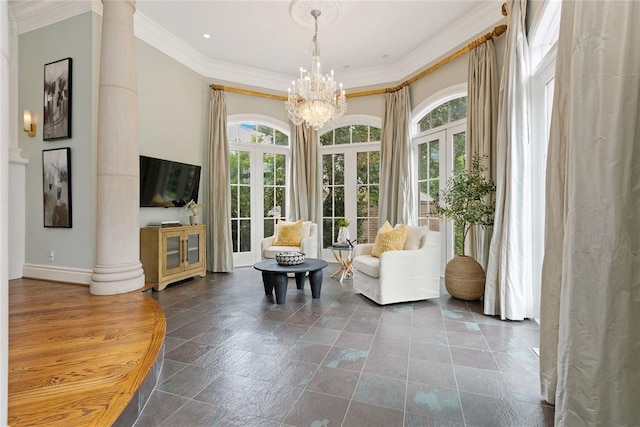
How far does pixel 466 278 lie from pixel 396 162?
253 centimetres

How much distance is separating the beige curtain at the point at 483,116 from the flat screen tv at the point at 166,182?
4.25 meters

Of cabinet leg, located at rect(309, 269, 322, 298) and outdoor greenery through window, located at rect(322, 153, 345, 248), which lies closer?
cabinet leg, located at rect(309, 269, 322, 298)

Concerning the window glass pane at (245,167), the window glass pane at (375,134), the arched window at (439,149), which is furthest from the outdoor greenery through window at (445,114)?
the window glass pane at (245,167)

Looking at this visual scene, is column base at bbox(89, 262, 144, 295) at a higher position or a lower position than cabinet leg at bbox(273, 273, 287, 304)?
higher

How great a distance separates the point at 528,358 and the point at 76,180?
4954mm

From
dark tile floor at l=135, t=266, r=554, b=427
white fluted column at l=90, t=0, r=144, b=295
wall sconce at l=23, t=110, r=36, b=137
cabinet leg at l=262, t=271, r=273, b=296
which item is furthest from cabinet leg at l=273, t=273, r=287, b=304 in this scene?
wall sconce at l=23, t=110, r=36, b=137

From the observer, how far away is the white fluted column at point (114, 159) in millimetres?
Result: 3094

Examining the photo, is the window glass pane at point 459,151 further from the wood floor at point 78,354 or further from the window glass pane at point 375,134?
the wood floor at point 78,354

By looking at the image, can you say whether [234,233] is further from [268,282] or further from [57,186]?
[57,186]

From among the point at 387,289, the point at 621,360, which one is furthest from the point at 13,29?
the point at 621,360

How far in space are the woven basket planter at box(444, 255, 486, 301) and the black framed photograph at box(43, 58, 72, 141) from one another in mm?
4951

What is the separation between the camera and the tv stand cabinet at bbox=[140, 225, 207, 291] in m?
4.32

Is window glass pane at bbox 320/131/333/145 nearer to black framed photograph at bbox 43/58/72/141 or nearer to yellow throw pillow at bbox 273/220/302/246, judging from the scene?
yellow throw pillow at bbox 273/220/302/246

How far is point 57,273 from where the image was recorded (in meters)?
3.92
